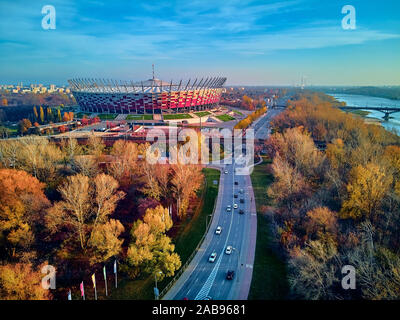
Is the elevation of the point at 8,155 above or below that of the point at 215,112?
below

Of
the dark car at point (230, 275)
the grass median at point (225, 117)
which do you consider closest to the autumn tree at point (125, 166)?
the dark car at point (230, 275)

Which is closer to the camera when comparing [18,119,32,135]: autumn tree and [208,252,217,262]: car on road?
[208,252,217,262]: car on road

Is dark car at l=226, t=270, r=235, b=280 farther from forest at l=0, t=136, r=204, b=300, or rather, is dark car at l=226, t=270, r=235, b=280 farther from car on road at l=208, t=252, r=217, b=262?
forest at l=0, t=136, r=204, b=300

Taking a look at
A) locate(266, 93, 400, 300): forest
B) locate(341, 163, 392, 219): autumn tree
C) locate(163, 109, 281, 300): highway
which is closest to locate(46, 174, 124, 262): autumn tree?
locate(163, 109, 281, 300): highway

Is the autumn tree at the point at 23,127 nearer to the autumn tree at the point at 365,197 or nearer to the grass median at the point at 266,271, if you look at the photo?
the grass median at the point at 266,271
